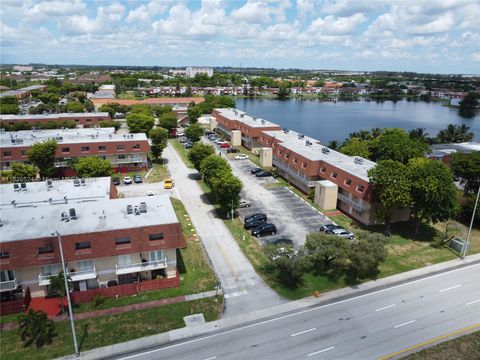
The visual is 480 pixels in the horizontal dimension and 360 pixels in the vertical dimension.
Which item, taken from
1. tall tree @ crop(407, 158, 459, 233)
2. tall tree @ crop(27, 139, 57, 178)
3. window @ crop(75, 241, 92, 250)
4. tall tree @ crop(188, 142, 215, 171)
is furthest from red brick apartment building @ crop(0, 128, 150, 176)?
tall tree @ crop(407, 158, 459, 233)

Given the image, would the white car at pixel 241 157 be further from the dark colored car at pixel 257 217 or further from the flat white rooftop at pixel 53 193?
the flat white rooftop at pixel 53 193

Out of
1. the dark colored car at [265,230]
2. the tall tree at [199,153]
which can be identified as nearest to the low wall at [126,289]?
the dark colored car at [265,230]

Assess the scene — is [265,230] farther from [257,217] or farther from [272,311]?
[272,311]

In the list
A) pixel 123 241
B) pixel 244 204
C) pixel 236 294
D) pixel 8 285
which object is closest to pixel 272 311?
pixel 236 294

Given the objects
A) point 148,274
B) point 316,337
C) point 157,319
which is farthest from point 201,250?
point 316,337

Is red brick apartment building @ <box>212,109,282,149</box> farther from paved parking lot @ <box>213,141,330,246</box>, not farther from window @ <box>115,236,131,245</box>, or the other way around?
window @ <box>115,236,131,245</box>

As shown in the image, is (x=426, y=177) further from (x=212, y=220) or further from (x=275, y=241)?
(x=212, y=220)
